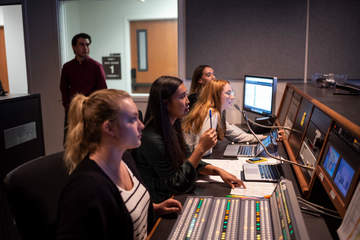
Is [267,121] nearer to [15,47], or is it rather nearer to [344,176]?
[344,176]

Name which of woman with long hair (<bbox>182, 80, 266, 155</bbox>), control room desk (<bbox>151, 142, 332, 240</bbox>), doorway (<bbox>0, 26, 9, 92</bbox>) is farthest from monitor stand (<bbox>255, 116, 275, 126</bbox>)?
doorway (<bbox>0, 26, 9, 92</bbox>)

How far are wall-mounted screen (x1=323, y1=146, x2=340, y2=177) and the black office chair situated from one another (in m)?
0.91

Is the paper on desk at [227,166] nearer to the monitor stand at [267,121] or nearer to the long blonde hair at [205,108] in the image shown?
the long blonde hair at [205,108]

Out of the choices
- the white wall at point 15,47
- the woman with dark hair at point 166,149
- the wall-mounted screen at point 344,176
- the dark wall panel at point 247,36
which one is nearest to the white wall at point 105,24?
the dark wall panel at point 247,36

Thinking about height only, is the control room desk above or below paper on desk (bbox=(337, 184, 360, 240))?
below

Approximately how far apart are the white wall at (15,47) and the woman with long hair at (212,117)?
3966mm

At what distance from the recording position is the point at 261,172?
1671 millimetres

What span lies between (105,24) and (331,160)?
135 inches

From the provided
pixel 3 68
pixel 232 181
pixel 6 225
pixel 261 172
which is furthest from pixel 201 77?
pixel 3 68

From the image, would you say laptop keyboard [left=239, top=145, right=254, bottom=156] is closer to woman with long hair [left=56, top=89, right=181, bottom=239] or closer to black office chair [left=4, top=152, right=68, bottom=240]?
woman with long hair [left=56, top=89, right=181, bottom=239]

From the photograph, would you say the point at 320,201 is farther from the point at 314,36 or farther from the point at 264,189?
the point at 314,36

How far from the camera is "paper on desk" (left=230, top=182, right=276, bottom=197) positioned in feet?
4.68

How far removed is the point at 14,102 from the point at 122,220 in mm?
1913

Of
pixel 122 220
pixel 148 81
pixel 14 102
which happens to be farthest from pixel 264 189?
pixel 148 81
